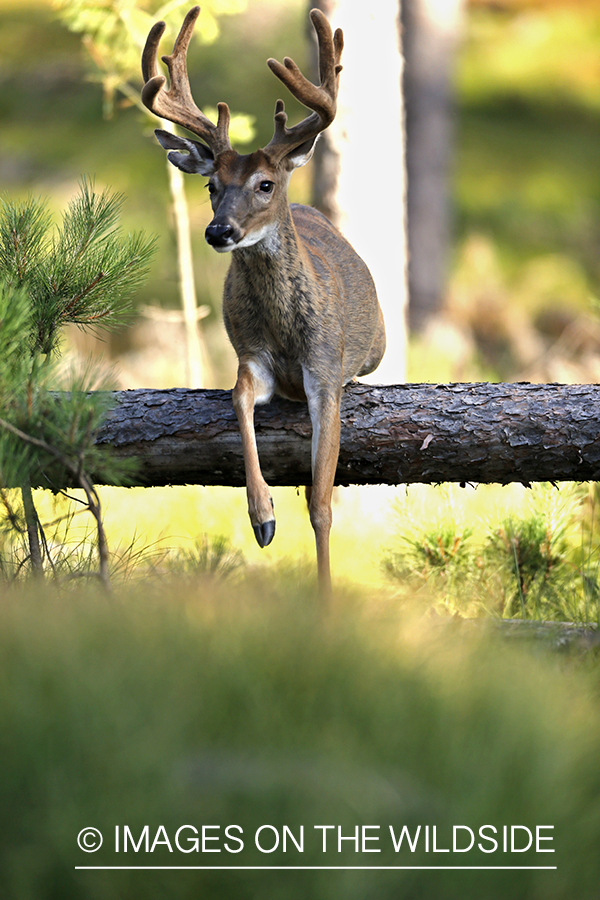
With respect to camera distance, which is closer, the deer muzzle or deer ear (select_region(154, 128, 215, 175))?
the deer muzzle

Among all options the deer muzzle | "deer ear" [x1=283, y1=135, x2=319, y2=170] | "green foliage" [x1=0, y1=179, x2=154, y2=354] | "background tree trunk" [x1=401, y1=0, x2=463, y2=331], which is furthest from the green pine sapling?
"background tree trunk" [x1=401, y1=0, x2=463, y2=331]

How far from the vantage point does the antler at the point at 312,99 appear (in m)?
2.58

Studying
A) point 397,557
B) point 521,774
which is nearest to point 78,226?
point 397,557

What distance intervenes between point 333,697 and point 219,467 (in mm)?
1379

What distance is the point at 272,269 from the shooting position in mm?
2758

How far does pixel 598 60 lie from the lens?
19.5 meters

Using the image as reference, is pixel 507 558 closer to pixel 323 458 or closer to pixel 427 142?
pixel 323 458

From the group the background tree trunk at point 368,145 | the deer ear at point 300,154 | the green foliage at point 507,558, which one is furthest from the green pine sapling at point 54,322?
the background tree trunk at point 368,145

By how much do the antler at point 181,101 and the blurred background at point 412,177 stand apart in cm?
36

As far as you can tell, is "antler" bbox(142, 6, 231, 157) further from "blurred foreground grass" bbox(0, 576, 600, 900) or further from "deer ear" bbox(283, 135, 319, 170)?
"blurred foreground grass" bbox(0, 576, 600, 900)

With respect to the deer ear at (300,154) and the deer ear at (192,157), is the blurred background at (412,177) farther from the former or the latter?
the deer ear at (300,154)

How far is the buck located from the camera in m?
2.55

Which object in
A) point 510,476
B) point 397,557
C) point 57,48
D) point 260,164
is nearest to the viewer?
point 260,164

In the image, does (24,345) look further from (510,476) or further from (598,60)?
(598,60)
